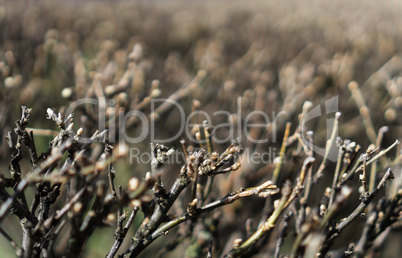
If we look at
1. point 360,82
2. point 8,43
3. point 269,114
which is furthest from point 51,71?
point 360,82

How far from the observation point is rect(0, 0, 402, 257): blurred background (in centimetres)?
285

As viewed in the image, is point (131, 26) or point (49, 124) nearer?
point (49, 124)

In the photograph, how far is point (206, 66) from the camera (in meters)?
4.01

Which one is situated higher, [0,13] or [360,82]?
[0,13]

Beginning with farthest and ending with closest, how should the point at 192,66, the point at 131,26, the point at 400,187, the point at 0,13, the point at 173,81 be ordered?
the point at 131,26, the point at 0,13, the point at 192,66, the point at 173,81, the point at 400,187

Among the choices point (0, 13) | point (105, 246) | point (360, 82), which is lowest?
point (105, 246)

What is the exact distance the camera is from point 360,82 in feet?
12.4

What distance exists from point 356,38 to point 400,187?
363 cm

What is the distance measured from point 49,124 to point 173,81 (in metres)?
1.38

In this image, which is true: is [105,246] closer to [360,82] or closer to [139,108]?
[139,108]

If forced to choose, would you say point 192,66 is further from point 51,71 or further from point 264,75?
point 51,71

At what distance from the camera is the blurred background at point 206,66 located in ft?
9.35

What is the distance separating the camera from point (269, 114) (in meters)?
3.00

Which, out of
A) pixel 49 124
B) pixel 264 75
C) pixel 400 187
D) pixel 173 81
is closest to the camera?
pixel 400 187
